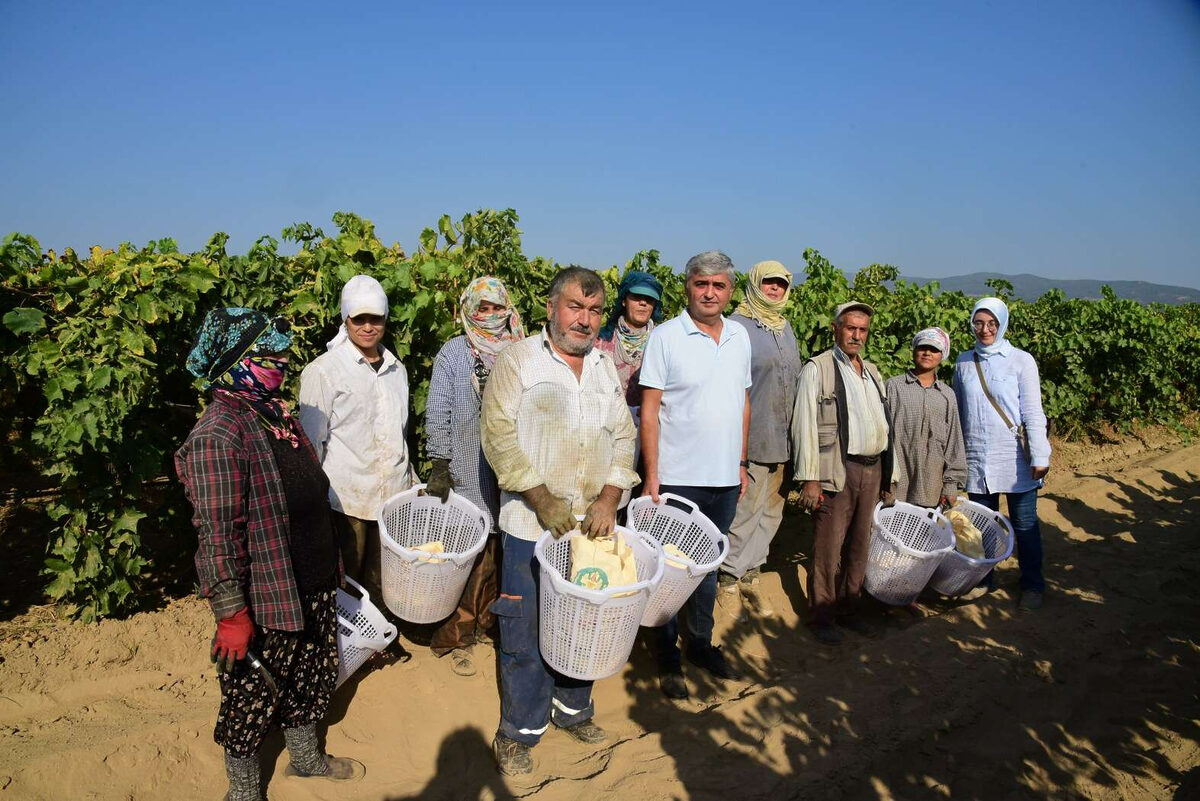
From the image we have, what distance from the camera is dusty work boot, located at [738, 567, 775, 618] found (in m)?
4.82

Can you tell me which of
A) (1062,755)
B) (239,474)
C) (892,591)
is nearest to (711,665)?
(892,591)

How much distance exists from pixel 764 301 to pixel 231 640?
3391mm

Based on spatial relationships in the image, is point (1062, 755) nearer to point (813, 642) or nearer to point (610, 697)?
point (813, 642)

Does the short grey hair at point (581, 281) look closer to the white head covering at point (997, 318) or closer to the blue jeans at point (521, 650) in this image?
the blue jeans at point (521, 650)

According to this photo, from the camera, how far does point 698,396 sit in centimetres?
361

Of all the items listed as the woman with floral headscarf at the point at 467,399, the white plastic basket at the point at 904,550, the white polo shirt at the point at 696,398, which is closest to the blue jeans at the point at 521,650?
the woman with floral headscarf at the point at 467,399

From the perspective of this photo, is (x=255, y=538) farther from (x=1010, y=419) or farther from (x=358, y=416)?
(x=1010, y=419)

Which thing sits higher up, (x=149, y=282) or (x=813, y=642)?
(x=149, y=282)

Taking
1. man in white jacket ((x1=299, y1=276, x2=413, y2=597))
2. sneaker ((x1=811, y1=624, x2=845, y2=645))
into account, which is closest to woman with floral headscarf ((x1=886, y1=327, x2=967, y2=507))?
sneaker ((x1=811, y1=624, x2=845, y2=645))

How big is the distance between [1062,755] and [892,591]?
1292 millimetres

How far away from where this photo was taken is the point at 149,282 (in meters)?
3.70

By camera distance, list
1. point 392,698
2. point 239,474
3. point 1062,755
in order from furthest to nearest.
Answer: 1. point 392,698
2. point 1062,755
3. point 239,474

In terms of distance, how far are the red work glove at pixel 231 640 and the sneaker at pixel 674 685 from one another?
2155mm

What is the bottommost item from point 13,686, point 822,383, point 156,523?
point 13,686
